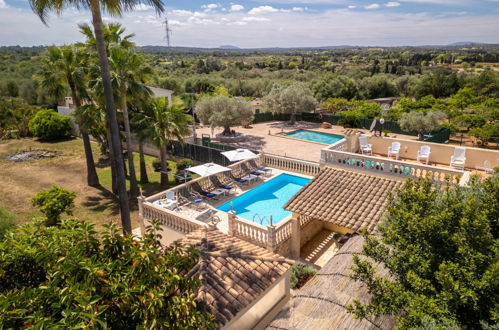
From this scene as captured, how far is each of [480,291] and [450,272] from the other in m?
0.41

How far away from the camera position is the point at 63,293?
4.09 metres

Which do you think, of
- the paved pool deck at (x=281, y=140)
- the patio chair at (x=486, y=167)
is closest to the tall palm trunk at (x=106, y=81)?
the patio chair at (x=486, y=167)

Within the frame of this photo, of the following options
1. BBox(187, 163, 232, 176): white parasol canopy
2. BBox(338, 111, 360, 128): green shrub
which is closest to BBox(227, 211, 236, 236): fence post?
BBox(187, 163, 232, 176): white parasol canopy

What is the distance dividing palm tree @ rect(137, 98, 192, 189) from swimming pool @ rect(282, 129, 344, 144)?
19.8 m

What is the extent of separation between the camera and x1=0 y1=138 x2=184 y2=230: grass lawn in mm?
18469

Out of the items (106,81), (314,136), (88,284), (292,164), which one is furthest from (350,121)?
(88,284)

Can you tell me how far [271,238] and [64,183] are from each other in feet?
62.2

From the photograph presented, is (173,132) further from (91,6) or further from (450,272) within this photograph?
A: (450,272)

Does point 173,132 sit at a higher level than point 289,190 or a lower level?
higher

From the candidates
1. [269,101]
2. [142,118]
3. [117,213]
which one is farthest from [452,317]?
[269,101]

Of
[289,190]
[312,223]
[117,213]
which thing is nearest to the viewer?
[312,223]

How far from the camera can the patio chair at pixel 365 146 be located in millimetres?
17344

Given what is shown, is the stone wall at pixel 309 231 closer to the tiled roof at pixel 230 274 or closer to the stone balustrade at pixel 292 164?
the tiled roof at pixel 230 274

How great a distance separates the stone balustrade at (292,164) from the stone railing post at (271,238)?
361 inches
